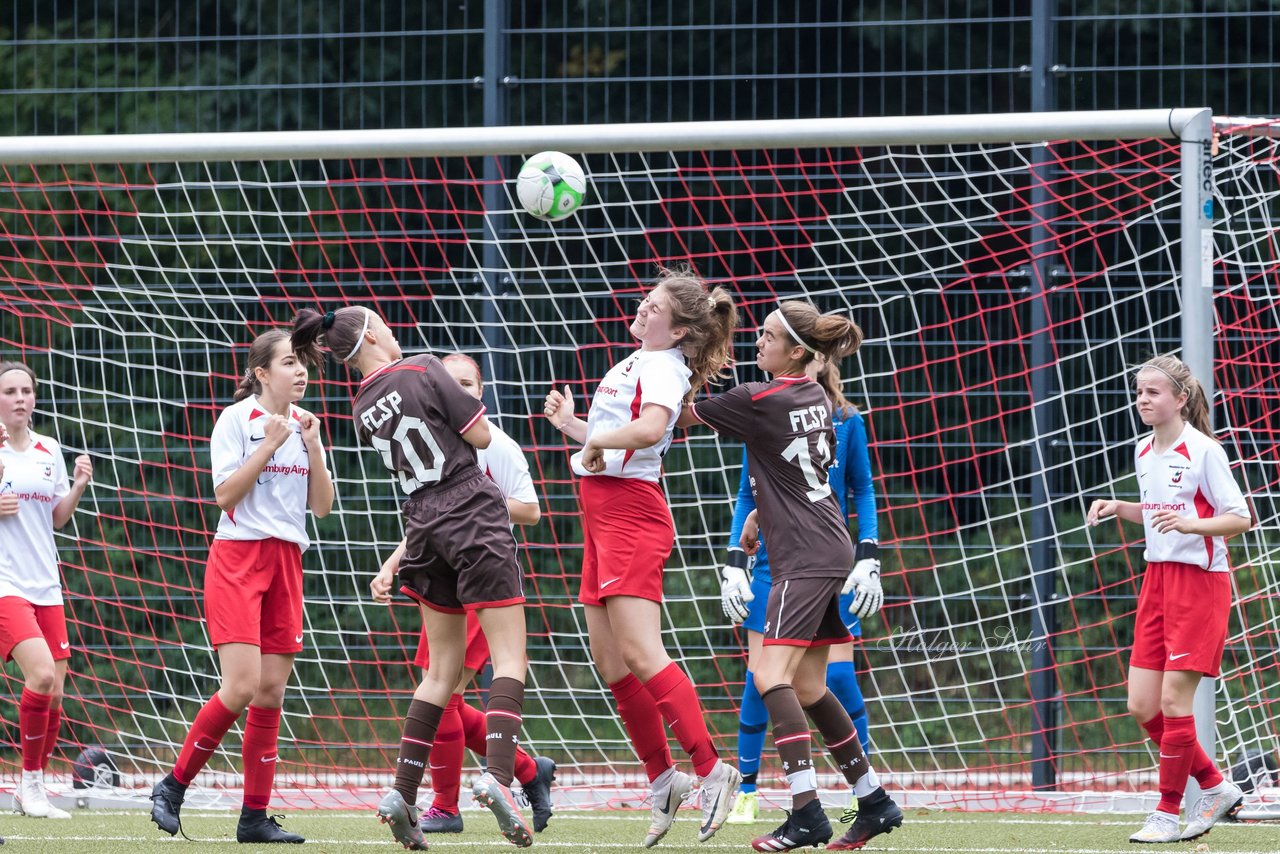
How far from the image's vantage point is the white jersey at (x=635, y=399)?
548 cm

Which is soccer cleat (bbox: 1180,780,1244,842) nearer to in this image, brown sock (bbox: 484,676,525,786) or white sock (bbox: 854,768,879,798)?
white sock (bbox: 854,768,879,798)

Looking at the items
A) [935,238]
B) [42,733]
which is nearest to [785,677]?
[42,733]

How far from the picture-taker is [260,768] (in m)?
5.91

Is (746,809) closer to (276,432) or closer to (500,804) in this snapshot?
(500,804)

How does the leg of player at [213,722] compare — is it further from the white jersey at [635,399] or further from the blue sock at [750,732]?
the blue sock at [750,732]

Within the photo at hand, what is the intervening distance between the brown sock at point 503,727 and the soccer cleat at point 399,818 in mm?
293

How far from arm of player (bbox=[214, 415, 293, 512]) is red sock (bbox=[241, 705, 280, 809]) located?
74 centimetres

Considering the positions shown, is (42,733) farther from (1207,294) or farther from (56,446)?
(1207,294)

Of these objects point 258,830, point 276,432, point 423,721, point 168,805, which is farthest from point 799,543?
point 168,805

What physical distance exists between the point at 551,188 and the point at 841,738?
2313 mm

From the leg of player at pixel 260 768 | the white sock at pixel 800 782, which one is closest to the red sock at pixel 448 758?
the leg of player at pixel 260 768

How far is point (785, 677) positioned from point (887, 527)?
11.4 feet

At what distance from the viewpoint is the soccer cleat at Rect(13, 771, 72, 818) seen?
688 centimetres

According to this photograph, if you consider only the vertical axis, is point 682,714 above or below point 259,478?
below
